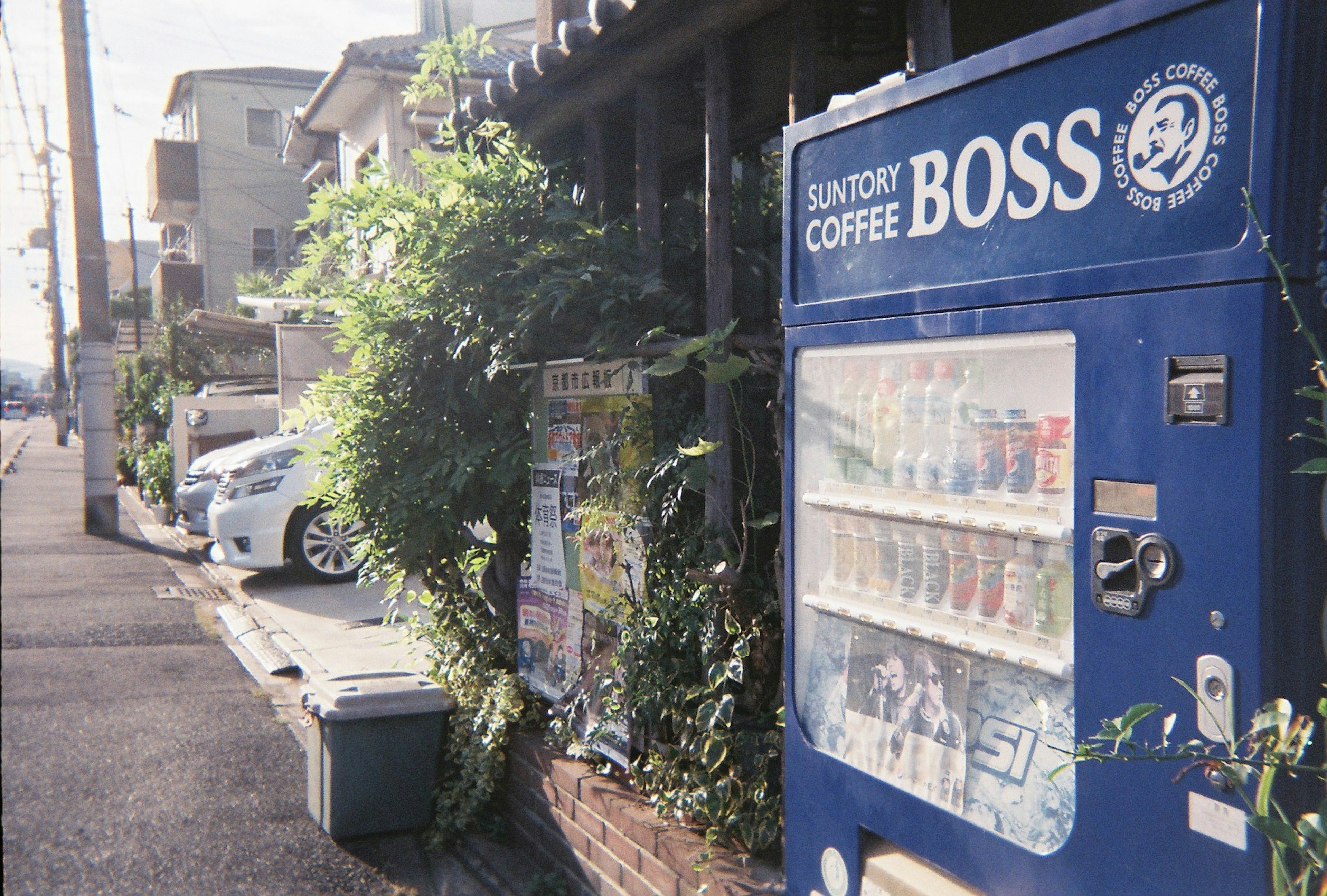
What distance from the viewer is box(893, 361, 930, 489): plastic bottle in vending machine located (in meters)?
2.47

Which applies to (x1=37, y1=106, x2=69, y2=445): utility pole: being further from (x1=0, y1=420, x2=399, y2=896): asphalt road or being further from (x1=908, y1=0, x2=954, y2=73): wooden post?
Answer: (x1=908, y1=0, x2=954, y2=73): wooden post

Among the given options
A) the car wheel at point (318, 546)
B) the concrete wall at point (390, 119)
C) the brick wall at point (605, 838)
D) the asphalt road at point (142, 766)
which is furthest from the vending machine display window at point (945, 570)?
the concrete wall at point (390, 119)

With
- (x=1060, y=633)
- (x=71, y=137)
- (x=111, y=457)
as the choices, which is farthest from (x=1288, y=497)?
(x=111, y=457)

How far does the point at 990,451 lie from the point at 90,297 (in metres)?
12.8

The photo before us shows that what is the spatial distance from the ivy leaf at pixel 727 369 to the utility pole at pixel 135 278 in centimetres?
2385

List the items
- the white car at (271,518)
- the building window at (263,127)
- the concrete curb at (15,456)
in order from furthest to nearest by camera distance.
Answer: the building window at (263,127)
the concrete curb at (15,456)
the white car at (271,518)

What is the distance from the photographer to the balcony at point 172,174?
25.1 m

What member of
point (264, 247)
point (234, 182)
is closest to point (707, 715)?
point (264, 247)

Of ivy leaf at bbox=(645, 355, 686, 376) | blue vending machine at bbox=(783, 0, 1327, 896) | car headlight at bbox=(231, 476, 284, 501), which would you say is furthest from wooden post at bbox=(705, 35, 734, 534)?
car headlight at bbox=(231, 476, 284, 501)

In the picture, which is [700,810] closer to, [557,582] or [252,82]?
[557,582]

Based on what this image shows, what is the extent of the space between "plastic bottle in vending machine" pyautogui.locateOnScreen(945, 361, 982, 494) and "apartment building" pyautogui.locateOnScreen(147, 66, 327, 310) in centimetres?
2595

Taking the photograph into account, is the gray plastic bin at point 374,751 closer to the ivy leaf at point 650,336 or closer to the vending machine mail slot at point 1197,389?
the ivy leaf at point 650,336

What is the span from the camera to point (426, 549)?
5.03 m

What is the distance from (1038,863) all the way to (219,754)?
4910 millimetres
